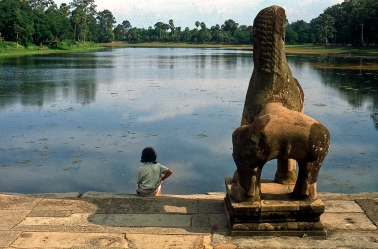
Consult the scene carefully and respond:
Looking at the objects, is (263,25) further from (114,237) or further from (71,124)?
(71,124)

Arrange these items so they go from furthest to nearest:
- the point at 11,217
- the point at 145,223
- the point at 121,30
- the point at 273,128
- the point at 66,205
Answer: the point at 121,30 < the point at 66,205 < the point at 11,217 < the point at 145,223 < the point at 273,128

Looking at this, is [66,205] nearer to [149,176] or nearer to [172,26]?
[149,176]

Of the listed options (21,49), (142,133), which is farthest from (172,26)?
(142,133)

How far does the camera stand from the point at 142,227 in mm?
4555

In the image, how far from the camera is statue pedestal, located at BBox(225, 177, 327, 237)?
4.23m

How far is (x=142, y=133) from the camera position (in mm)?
12039

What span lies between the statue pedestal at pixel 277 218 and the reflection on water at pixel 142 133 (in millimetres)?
3859

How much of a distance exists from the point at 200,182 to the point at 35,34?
214 feet

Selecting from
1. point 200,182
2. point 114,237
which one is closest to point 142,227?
point 114,237

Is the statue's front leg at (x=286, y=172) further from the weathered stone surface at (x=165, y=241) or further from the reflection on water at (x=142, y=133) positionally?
the reflection on water at (x=142, y=133)

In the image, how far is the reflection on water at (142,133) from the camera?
28.5 feet

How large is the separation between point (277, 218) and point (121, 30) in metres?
142

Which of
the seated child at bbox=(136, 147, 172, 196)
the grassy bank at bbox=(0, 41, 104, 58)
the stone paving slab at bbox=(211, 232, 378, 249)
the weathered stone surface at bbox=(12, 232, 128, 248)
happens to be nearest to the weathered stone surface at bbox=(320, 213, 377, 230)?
the stone paving slab at bbox=(211, 232, 378, 249)

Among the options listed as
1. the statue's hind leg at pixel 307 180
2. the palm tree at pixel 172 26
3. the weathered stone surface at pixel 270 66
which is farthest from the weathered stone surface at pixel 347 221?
the palm tree at pixel 172 26
